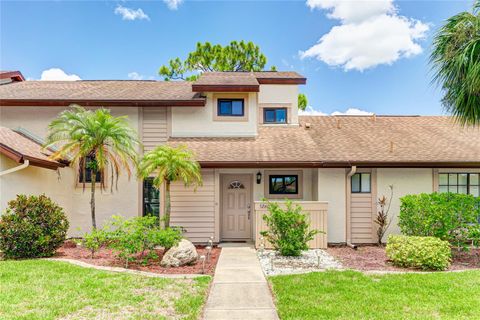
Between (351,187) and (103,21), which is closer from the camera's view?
(351,187)

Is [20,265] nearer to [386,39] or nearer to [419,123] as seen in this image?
[419,123]

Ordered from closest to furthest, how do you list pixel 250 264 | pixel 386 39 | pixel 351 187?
pixel 250 264 < pixel 351 187 < pixel 386 39

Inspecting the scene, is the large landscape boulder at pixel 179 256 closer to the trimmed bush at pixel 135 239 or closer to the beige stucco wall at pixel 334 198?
the trimmed bush at pixel 135 239

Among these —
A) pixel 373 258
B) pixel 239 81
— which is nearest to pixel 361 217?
pixel 373 258

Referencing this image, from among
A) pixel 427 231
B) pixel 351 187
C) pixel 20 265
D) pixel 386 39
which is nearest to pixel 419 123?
pixel 386 39

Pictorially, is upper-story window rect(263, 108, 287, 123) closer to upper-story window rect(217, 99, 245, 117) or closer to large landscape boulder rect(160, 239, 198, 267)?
upper-story window rect(217, 99, 245, 117)

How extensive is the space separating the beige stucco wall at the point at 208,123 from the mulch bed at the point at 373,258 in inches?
219

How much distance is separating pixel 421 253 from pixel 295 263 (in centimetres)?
311

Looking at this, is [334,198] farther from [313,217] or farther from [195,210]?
[195,210]

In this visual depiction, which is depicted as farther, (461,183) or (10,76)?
(10,76)

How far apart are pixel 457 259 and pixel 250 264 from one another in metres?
5.99

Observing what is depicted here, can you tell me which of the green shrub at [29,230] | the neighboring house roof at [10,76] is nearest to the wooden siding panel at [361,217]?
the green shrub at [29,230]

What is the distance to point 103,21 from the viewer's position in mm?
15250

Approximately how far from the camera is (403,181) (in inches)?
412
